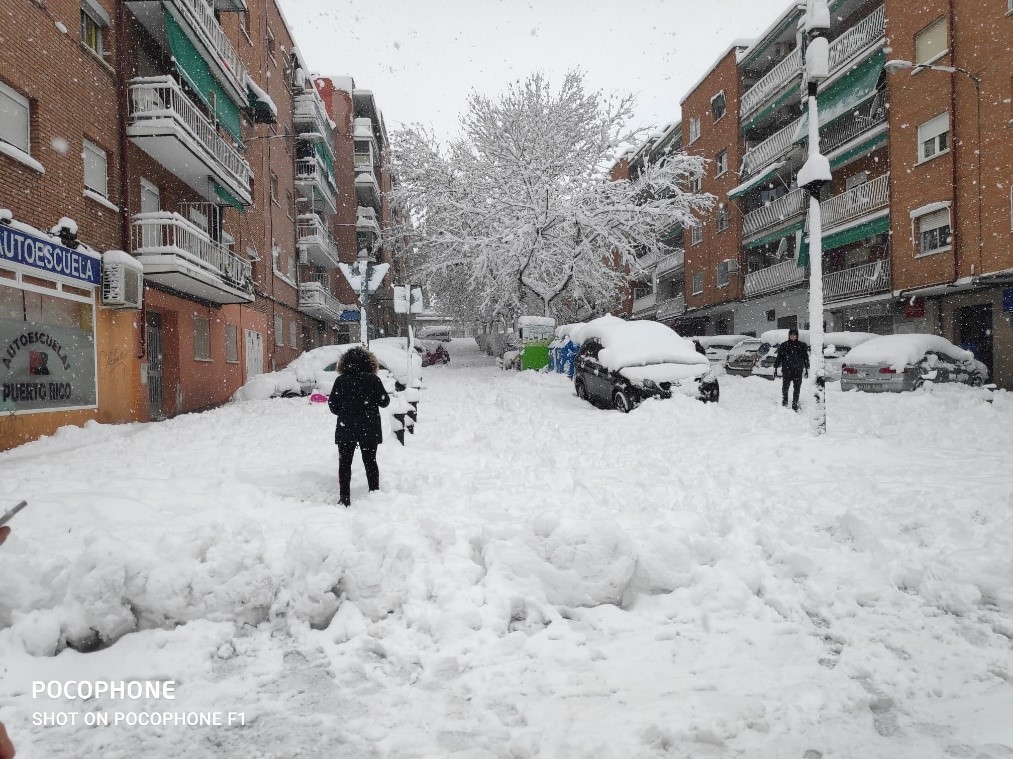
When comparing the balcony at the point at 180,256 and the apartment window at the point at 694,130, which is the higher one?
the apartment window at the point at 694,130

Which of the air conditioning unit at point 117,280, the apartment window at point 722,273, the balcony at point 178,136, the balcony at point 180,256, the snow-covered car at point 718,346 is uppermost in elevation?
the balcony at point 178,136

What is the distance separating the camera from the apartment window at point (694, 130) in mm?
Answer: 38281

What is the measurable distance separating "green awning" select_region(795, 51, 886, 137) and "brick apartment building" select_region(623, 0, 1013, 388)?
68 millimetres

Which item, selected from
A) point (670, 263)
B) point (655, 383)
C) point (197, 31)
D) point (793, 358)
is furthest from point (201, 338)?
point (670, 263)

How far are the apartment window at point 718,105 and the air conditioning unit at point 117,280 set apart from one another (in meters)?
31.1

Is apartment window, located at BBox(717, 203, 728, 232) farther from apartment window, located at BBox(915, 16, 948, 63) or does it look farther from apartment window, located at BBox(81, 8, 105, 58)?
apartment window, located at BBox(81, 8, 105, 58)

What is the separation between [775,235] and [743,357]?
1118 cm

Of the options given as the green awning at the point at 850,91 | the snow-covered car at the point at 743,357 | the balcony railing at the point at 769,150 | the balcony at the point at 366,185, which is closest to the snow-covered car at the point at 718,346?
the snow-covered car at the point at 743,357

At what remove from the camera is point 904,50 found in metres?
22.5

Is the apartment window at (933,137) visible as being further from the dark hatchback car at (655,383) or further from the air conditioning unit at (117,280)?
the air conditioning unit at (117,280)

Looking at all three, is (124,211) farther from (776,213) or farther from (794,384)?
(776,213)

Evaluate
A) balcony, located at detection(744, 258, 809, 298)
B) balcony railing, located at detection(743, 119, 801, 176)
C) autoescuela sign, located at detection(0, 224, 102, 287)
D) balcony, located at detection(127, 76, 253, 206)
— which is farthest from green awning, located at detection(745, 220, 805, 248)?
autoescuela sign, located at detection(0, 224, 102, 287)

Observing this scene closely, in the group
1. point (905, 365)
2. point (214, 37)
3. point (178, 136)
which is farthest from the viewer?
point (214, 37)

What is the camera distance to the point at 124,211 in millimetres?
14047
